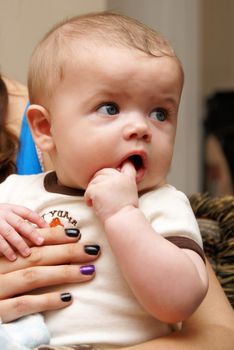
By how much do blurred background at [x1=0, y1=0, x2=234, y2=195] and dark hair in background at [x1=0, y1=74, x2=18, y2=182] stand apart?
14.4 inches

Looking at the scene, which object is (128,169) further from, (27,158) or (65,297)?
(27,158)

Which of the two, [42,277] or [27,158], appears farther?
[27,158]

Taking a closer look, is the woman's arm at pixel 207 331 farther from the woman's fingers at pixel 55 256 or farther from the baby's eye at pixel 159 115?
the baby's eye at pixel 159 115

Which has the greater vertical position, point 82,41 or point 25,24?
point 82,41

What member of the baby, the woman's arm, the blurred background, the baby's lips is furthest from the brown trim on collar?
the blurred background

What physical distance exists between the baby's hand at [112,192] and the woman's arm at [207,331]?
19cm

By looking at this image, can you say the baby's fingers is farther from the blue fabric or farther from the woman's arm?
the blue fabric

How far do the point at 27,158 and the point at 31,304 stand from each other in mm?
480

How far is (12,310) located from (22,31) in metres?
1.19

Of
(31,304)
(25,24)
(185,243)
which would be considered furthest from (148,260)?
Answer: (25,24)

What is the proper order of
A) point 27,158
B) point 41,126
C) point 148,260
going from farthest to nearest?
point 27,158, point 41,126, point 148,260

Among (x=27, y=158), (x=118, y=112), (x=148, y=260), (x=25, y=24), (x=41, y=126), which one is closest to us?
(x=148, y=260)

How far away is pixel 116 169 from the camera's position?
92 centimetres

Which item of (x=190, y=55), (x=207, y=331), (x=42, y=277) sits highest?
(x=42, y=277)
